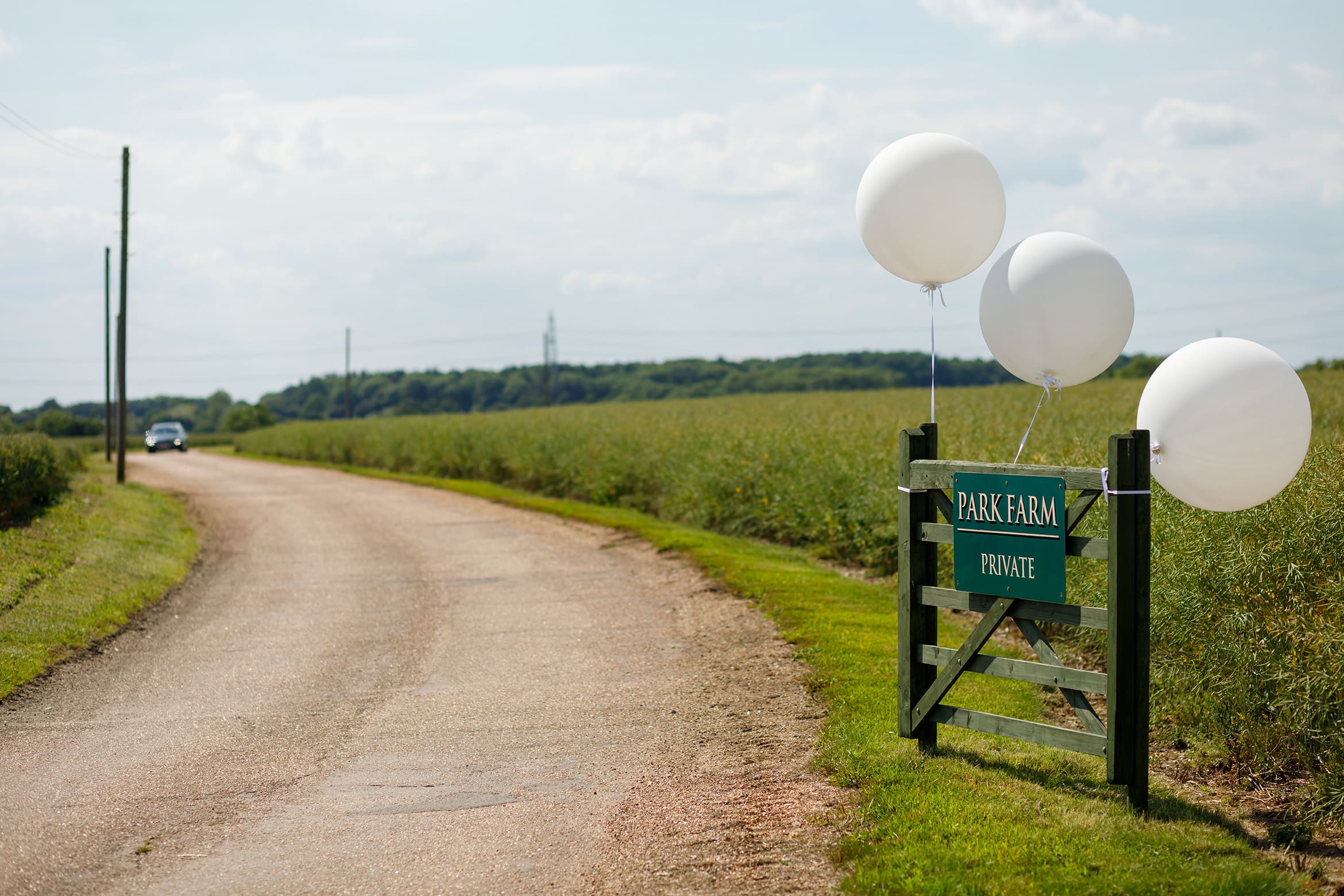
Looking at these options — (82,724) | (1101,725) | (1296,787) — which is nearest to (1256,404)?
(1101,725)

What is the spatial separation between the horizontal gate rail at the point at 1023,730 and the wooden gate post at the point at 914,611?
5.2 inches

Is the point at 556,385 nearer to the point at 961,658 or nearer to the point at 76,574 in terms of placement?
the point at 76,574

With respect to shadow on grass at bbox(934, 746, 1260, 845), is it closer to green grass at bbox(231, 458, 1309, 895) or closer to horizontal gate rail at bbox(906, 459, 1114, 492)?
green grass at bbox(231, 458, 1309, 895)

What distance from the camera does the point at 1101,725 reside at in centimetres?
458

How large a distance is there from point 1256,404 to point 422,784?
4.30 meters

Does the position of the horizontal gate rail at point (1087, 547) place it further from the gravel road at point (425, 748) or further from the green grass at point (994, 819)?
the gravel road at point (425, 748)

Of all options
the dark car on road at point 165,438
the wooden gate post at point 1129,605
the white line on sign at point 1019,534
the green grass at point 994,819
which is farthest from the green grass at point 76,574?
the dark car on road at point 165,438

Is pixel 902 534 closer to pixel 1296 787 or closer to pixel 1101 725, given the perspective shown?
pixel 1101 725

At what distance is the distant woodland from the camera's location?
64.8 meters

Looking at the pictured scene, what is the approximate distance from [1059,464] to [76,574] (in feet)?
32.3

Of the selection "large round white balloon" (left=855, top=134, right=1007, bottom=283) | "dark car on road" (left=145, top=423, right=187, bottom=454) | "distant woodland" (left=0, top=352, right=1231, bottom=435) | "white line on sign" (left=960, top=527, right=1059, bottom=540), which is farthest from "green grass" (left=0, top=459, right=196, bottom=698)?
"distant woodland" (left=0, top=352, right=1231, bottom=435)

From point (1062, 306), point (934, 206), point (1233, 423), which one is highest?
point (934, 206)

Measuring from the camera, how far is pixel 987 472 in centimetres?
490

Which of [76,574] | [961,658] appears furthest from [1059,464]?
[76,574]
